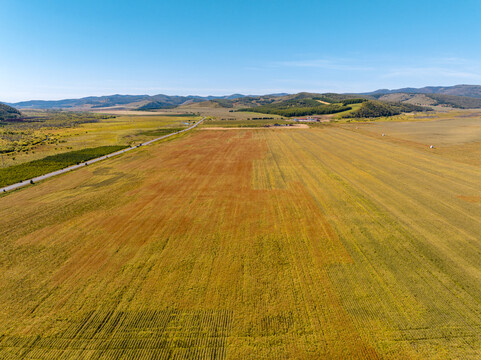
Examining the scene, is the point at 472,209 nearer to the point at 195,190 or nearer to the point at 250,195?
the point at 250,195

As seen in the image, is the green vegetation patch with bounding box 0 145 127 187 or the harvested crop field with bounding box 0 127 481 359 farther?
the green vegetation patch with bounding box 0 145 127 187

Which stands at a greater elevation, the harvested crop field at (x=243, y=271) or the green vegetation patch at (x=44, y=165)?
the green vegetation patch at (x=44, y=165)

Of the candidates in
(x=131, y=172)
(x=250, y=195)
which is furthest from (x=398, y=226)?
(x=131, y=172)

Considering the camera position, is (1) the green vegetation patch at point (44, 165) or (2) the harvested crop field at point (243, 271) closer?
(2) the harvested crop field at point (243, 271)

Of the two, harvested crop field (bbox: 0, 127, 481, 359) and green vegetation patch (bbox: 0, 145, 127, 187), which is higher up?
green vegetation patch (bbox: 0, 145, 127, 187)
